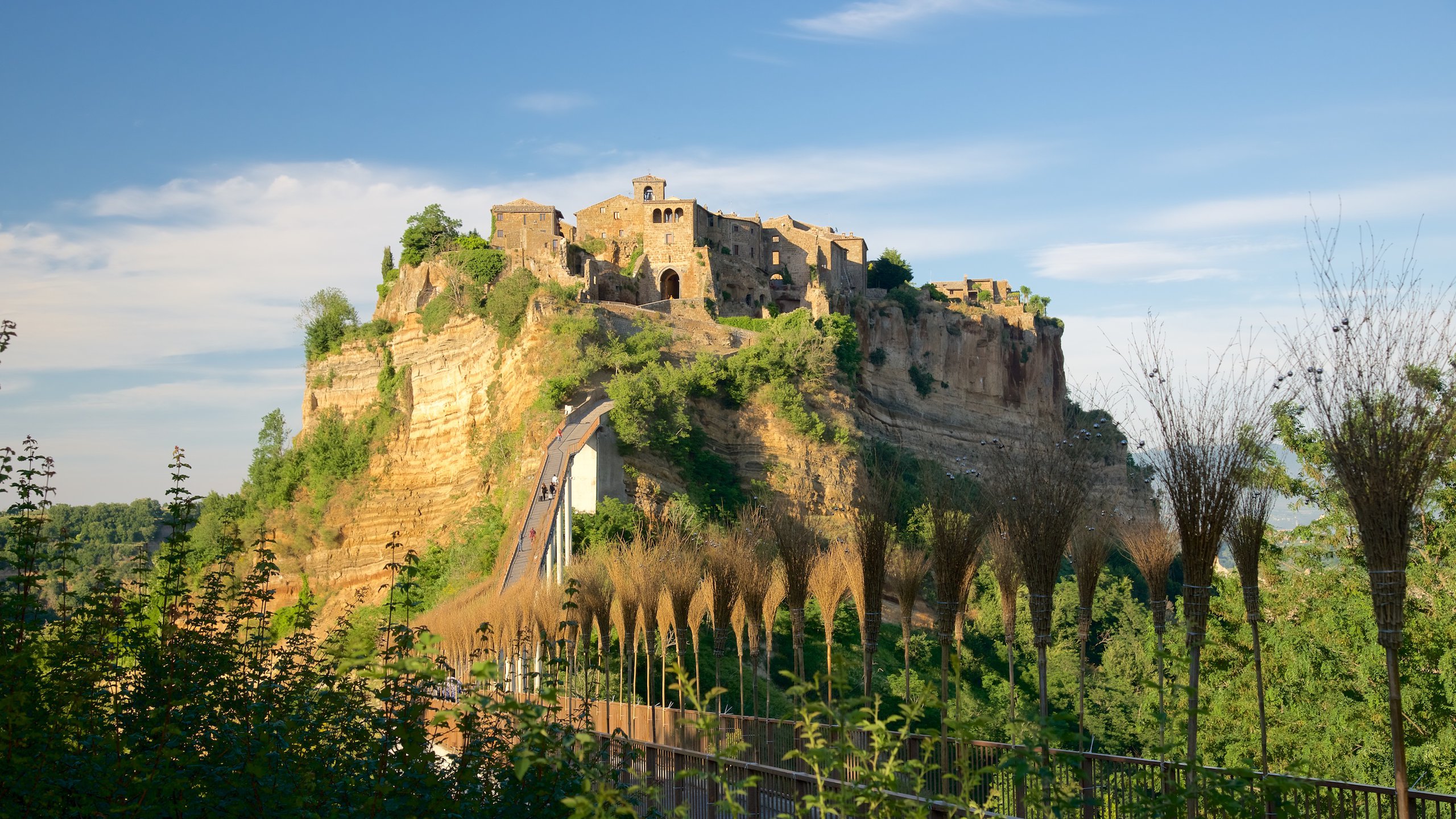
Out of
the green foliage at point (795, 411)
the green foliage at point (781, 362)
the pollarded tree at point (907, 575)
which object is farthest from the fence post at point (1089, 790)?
the green foliage at point (781, 362)

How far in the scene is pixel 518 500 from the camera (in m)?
36.8

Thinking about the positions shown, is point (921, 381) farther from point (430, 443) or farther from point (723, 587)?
point (723, 587)

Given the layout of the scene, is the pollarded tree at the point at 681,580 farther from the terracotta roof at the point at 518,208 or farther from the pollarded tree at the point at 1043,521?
the terracotta roof at the point at 518,208

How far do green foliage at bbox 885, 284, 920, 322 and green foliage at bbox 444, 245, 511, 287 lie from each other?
22.8 m

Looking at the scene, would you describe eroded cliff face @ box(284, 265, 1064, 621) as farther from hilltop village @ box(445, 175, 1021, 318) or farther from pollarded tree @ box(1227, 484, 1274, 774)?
pollarded tree @ box(1227, 484, 1274, 774)

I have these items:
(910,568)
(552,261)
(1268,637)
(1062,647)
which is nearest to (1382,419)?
(910,568)

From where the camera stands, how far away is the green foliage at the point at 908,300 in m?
64.1

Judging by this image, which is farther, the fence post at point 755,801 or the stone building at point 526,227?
the stone building at point 526,227

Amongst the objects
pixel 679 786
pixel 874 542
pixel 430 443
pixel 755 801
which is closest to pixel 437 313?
pixel 430 443

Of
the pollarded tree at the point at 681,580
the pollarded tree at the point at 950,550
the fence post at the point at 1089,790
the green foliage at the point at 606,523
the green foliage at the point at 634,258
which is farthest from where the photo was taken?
the green foliage at the point at 634,258

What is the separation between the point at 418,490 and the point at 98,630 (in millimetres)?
38540

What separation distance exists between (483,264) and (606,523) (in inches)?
691

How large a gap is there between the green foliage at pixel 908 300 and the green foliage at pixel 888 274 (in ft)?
6.48

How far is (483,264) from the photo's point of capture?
48.8 metres
